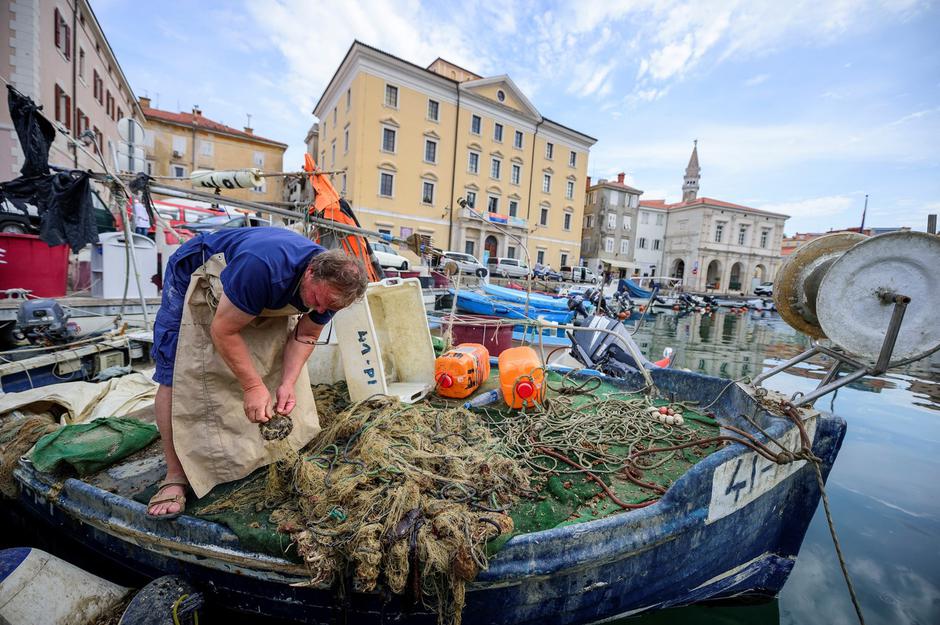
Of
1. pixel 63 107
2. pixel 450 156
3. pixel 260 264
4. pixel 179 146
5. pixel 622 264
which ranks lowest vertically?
pixel 260 264

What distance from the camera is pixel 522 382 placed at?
4031 millimetres

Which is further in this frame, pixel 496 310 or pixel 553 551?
pixel 496 310

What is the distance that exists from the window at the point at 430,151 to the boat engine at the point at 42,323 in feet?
88.7

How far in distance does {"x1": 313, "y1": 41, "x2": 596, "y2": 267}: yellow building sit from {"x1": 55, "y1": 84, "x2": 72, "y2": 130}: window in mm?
13336

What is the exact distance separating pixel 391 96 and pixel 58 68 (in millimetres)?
16826

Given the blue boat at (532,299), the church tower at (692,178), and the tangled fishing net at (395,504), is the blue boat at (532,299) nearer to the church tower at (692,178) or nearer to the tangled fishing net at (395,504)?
the tangled fishing net at (395,504)

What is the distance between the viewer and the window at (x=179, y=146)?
35.0 metres

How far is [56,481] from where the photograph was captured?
2.67 m

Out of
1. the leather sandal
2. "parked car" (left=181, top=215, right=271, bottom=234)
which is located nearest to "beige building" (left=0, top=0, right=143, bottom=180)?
"parked car" (left=181, top=215, right=271, bottom=234)

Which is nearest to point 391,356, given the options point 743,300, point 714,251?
point 743,300

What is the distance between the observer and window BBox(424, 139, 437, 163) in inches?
1177

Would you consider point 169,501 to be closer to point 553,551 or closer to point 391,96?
point 553,551

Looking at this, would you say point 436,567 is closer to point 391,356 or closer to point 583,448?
point 583,448

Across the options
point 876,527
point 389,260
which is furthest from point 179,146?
point 876,527
